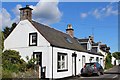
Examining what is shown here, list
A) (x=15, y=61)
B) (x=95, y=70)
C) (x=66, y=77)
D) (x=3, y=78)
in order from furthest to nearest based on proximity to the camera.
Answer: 1. (x=95, y=70)
2. (x=66, y=77)
3. (x=15, y=61)
4. (x=3, y=78)

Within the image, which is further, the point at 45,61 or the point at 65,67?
the point at 65,67

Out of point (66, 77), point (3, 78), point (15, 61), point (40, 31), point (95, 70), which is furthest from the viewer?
point (95, 70)

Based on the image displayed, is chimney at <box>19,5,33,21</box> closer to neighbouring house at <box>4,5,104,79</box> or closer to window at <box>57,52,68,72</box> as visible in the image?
neighbouring house at <box>4,5,104,79</box>

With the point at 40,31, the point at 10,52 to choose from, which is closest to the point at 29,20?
the point at 40,31

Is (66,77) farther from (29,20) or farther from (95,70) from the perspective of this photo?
(29,20)

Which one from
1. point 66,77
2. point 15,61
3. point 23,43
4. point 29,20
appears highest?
point 29,20

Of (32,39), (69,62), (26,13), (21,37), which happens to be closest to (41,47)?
(32,39)

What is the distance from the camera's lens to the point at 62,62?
80.4ft

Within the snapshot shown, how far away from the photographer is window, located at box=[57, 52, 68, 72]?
2366 cm

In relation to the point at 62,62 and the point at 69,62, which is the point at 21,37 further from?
the point at 69,62

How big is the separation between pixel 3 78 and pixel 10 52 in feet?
27.3

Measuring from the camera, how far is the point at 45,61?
863 inches

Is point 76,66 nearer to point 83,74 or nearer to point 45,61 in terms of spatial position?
point 83,74

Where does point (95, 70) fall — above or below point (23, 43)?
below
